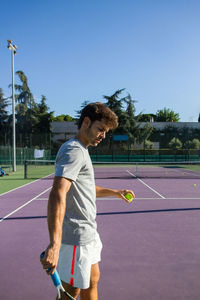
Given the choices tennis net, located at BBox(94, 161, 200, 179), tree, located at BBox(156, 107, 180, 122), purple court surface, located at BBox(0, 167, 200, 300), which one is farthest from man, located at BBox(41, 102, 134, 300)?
tree, located at BBox(156, 107, 180, 122)

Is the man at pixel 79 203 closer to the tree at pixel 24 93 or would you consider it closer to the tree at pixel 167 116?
the tree at pixel 24 93

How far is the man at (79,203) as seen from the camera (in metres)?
1.60

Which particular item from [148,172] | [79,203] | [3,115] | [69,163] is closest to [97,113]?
[69,163]

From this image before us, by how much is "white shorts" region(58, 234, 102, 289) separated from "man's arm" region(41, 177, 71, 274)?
278 millimetres

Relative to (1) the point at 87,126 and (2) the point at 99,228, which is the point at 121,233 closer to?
(2) the point at 99,228

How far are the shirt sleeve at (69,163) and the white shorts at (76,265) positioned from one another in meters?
0.49

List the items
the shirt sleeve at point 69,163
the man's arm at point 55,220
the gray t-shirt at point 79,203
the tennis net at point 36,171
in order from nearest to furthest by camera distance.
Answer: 1. the man's arm at point 55,220
2. the shirt sleeve at point 69,163
3. the gray t-shirt at point 79,203
4. the tennis net at point 36,171

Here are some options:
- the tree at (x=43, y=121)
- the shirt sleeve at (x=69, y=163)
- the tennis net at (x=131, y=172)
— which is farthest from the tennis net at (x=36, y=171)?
the tree at (x=43, y=121)

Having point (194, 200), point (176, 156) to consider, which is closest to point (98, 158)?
point (176, 156)

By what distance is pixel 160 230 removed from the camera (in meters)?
4.78

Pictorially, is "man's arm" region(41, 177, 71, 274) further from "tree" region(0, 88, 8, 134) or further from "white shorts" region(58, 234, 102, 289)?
"tree" region(0, 88, 8, 134)

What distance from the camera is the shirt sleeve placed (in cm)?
158

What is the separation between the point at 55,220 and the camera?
1485 mm

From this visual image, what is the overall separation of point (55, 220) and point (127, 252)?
8.34ft
